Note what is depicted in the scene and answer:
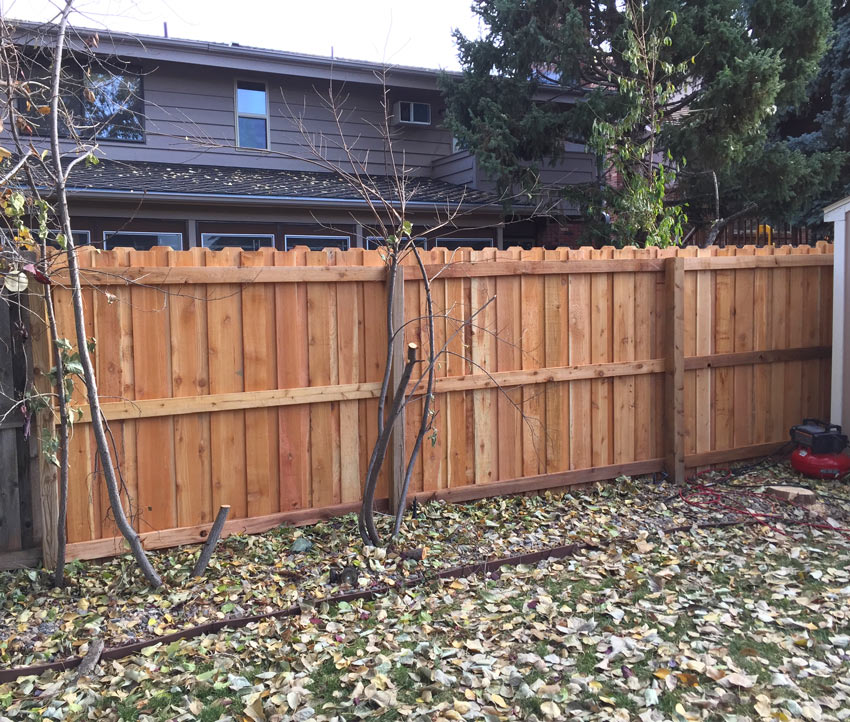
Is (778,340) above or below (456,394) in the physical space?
above

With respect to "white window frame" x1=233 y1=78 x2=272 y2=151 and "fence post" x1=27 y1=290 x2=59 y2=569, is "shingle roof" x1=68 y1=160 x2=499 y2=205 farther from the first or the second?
"fence post" x1=27 y1=290 x2=59 y2=569

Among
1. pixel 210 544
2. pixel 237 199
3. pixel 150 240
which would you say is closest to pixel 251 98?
pixel 237 199

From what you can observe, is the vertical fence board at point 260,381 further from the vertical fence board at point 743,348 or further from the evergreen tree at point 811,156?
the evergreen tree at point 811,156

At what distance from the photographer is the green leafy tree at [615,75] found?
1174 centimetres

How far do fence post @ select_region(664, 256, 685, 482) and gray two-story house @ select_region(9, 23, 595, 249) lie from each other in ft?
14.1

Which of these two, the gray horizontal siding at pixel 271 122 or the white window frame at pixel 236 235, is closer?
the white window frame at pixel 236 235

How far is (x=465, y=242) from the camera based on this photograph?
14.3 meters

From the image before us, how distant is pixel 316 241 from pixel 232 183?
1.60 meters

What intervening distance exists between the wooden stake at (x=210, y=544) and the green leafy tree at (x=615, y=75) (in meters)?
8.52

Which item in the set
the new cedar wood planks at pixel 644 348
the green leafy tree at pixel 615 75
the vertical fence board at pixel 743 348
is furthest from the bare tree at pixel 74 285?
the green leafy tree at pixel 615 75

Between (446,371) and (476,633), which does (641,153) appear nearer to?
(446,371)

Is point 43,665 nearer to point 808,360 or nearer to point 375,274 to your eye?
point 375,274

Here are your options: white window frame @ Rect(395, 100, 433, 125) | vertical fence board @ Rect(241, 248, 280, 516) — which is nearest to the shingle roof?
white window frame @ Rect(395, 100, 433, 125)

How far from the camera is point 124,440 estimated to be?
4.95 m
